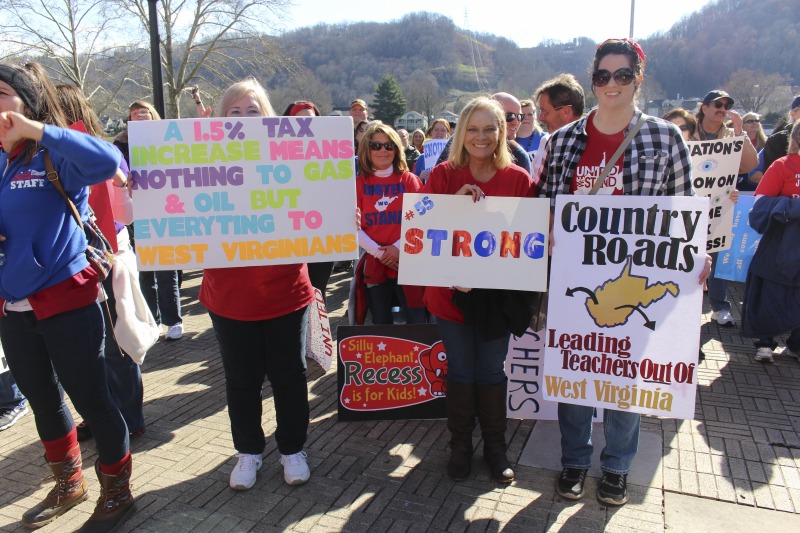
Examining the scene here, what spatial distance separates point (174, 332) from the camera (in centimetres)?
560

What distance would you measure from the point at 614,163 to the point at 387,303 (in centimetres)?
206

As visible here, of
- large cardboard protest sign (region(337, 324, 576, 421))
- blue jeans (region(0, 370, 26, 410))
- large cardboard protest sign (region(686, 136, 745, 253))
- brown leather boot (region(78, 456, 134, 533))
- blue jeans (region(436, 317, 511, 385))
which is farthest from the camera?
large cardboard protest sign (region(686, 136, 745, 253))

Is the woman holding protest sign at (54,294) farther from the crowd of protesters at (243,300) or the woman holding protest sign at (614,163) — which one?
the woman holding protest sign at (614,163)

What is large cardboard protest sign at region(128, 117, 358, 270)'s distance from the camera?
271 centimetres

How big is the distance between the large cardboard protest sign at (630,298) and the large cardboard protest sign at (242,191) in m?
1.09

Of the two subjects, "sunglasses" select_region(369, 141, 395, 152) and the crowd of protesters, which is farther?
"sunglasses" select_region(369, 141, 395, 152)

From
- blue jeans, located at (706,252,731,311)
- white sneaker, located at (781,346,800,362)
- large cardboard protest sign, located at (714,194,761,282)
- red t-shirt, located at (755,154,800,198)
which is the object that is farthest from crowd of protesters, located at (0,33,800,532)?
large cardboard protest sign, located at (714,194,761,282)

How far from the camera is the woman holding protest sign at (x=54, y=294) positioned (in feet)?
7.91

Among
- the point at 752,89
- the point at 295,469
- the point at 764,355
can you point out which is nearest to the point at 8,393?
the point at 295,469

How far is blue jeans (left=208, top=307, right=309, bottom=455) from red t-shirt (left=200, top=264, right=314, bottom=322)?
0.20ft

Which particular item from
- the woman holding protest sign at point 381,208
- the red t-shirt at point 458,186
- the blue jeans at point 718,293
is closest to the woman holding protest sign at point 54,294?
the red t-shirt at point 458,186

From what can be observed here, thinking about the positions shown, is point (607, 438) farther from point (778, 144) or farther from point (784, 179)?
point (778, 144)

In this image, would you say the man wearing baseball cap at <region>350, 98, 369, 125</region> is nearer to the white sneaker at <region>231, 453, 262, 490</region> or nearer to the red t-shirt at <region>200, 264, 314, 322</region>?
the red t-shirt at <region>200, 264, 314, 322</region>

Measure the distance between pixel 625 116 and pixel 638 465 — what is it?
195cm
